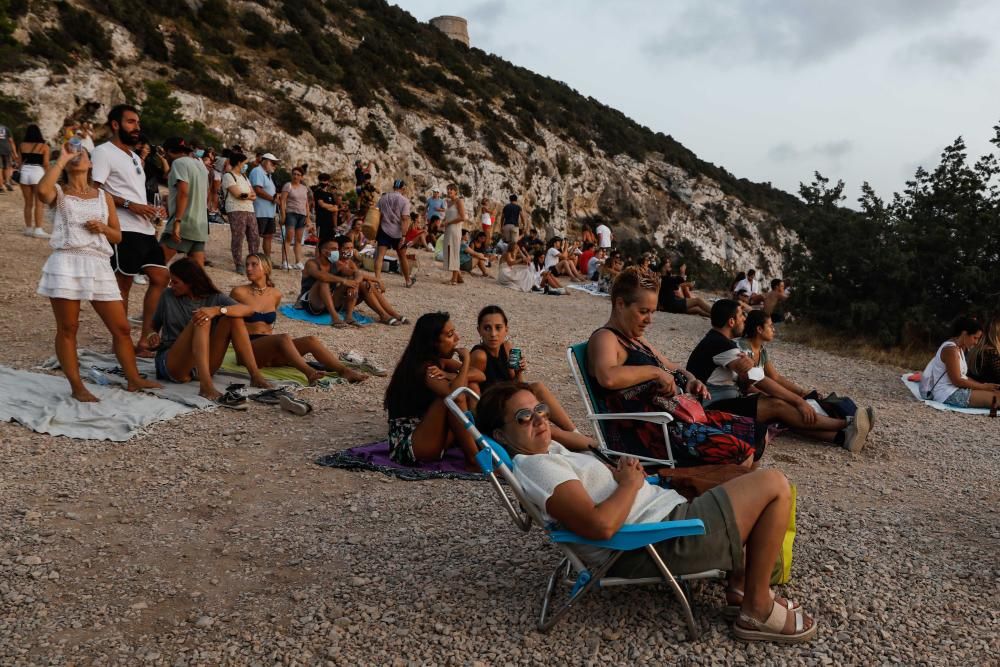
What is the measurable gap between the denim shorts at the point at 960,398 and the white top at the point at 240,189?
866 centimetres

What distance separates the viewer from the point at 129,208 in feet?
19.6

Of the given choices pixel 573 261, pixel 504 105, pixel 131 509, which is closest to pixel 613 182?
pixel 504 105

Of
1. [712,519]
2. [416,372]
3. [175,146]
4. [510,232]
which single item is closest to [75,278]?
[416,372]

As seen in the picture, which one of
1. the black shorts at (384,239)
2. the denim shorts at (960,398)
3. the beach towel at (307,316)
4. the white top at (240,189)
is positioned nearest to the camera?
the denim shorts at (960,398)

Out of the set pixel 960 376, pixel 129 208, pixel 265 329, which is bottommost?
pixel 265 329

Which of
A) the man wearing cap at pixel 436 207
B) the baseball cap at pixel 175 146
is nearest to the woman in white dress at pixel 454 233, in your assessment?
the man wearing cap at pixel 436 207

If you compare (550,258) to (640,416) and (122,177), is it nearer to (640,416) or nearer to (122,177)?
(122,177)

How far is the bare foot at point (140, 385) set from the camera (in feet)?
17.8

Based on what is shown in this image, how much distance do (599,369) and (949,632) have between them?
1806 millimetres

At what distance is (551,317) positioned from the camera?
38.3 feet

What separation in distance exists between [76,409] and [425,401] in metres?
2.44

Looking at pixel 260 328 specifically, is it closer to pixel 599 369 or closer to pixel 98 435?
pixel 98 435

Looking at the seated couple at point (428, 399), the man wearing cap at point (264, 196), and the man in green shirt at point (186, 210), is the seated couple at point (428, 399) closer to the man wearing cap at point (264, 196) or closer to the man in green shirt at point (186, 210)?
the man in green shirt at point (186, 210)

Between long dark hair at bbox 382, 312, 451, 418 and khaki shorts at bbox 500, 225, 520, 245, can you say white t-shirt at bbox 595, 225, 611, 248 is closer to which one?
khaki shorts at bbox 500, 225, 520, 245
